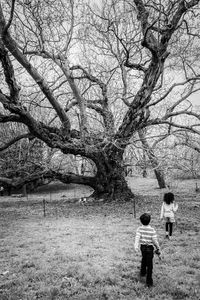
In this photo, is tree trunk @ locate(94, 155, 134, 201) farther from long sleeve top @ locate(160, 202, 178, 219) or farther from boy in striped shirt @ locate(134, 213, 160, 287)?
boy in striped shirt @ locate(134, 213, 160, 287)

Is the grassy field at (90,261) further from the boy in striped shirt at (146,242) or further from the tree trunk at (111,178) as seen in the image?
the tree trunk at (111,178)

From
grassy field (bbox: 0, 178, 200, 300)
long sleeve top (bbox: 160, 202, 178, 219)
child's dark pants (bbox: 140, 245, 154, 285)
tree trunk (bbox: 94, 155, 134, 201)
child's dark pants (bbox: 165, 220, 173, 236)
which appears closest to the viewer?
grassy field (bbox: 0, 178, 200, 300)

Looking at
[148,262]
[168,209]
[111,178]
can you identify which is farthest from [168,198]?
[111,178]

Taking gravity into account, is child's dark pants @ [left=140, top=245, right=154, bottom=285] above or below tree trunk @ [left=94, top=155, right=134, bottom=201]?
below

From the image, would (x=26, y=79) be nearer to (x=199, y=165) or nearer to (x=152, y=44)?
(x=152, y=44)

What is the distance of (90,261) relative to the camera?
6266mm

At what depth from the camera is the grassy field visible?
15.6 ft

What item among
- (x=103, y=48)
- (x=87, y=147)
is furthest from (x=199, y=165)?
(x=103, y=48)

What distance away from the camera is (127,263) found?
6.08 meters

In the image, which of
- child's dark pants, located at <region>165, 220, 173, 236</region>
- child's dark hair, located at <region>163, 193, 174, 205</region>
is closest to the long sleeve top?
child's dark hair, located at <region>163, 193, 174, 205</region>

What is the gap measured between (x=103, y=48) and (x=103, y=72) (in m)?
1.40

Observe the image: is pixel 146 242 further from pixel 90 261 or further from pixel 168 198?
pixel 168 198

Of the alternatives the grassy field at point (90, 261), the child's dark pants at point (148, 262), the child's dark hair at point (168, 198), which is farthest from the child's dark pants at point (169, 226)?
the child's dark pants at point (148, 262)

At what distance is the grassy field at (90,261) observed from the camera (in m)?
4.76
